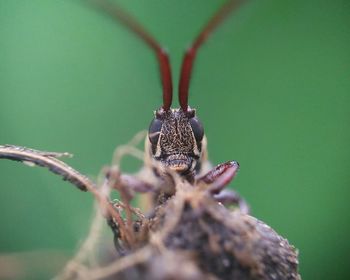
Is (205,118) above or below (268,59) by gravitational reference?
below

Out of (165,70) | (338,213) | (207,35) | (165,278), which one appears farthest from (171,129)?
(338,213)

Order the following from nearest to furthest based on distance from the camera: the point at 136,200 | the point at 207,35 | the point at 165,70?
the point at 207,35 < the point at 165,70 < the point at 136,200

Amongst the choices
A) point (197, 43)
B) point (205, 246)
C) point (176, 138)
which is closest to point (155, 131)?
point (176, 138)

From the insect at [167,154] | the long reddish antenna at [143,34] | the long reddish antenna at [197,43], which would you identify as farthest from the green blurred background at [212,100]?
the long reddish antenna at [143,34]

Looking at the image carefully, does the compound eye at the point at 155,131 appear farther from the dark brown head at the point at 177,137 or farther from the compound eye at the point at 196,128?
the compound eye at the point at 196,128

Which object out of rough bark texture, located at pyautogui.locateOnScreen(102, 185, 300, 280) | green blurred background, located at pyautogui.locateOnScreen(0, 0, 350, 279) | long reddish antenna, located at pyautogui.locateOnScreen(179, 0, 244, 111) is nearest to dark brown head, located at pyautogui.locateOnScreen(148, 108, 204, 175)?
long reddish antenna, located at pyautogui.locateOnScreen(179, 0, 244, 111)

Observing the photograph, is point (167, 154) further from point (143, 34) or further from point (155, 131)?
point (143, 34)

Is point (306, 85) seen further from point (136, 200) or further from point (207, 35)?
point (207, 35)
